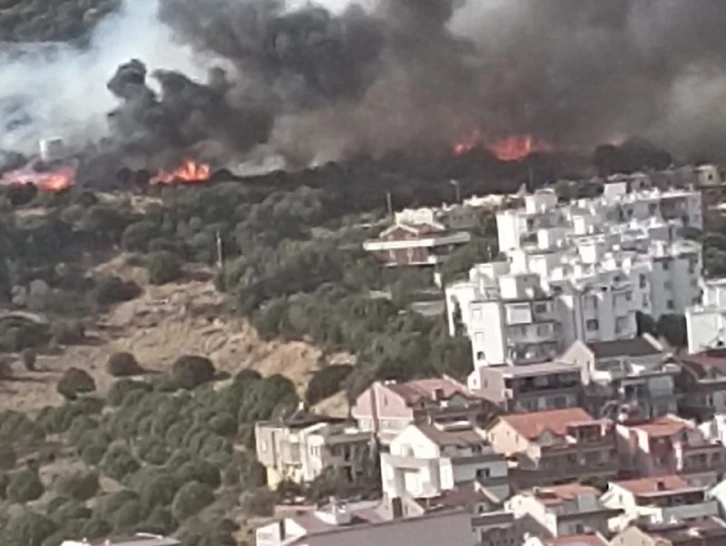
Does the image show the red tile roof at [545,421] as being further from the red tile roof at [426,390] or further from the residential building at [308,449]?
the residential building at [308,449]

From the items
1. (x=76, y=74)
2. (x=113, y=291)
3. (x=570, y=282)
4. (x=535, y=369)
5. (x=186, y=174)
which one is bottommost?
(x=535, y=369)

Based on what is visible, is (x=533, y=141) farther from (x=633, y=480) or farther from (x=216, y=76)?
(x=633, y=480)

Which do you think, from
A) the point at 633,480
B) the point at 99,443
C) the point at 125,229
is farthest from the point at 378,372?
the point at 125,229

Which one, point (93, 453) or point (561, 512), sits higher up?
point (93, 453)

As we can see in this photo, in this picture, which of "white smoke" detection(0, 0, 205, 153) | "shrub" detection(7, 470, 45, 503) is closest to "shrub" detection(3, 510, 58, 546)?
"shrub" detection(7, 470, 45, 503)

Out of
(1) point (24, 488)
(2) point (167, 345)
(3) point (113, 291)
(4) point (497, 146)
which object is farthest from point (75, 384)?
(4) point (497, 146)

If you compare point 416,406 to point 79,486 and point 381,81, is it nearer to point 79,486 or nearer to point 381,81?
point 79,486

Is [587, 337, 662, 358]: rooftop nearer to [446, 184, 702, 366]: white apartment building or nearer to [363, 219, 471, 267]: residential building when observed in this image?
[446, 184, 702, 366]: white apartment building
